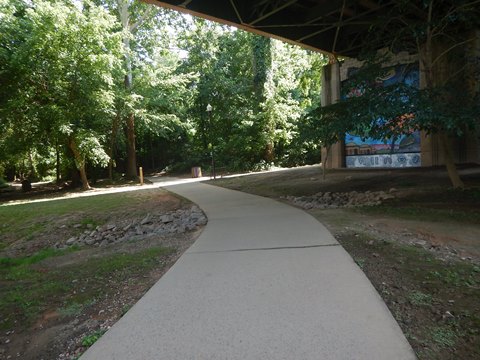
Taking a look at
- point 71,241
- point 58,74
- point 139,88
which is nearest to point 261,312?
point 71,241

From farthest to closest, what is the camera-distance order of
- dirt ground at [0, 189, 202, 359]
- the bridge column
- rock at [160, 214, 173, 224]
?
the bridge column
rock at [160, 214, 173, 224]
dirt ground at [0, 189, 202, 359]

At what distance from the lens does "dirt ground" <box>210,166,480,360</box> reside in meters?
2.43

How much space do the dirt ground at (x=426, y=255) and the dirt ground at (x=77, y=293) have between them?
252 centimetres

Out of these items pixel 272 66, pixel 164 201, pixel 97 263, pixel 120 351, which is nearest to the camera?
pixel 120 351

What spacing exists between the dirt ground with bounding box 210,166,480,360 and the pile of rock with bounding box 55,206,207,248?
2.78 metres

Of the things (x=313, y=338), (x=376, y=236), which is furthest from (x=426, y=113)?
(x=313, y=338)

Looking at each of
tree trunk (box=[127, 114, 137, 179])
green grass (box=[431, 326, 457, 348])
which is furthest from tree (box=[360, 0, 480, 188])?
tree trunk (box=[127, 114, 137, 179])

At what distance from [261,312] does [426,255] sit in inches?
105

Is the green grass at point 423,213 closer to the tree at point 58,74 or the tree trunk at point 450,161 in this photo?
the tree trunk at point 450,161

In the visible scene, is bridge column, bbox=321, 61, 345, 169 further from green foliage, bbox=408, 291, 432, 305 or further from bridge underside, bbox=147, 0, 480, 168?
green foliage, bbox=408, 291, 432, 305

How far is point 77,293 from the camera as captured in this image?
3.67m

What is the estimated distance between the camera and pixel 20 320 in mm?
3121

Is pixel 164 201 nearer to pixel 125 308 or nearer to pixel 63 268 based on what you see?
pixel 63 268

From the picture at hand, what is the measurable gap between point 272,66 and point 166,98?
7679mm
